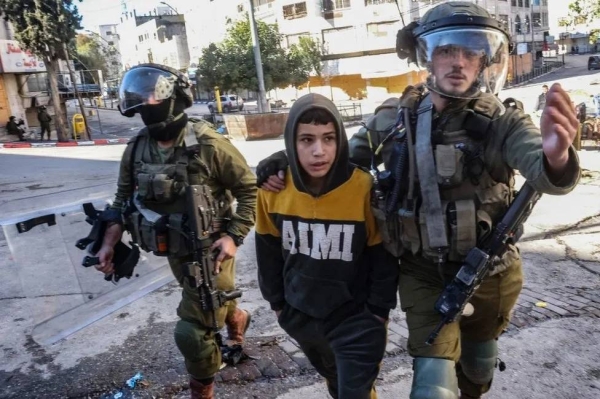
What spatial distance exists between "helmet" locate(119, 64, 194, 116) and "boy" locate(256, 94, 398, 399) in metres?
0.90

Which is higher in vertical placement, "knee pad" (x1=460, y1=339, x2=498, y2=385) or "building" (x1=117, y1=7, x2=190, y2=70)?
"building" (x1=117, y1=7, x2=190, y2=70)

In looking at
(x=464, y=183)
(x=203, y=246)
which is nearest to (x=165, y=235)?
(x=203, y=246)

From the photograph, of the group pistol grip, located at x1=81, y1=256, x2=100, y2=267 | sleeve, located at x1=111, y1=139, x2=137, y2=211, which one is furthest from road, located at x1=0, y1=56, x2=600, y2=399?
sleeve, located at x1=111, y1=139, x2=137, y2=211

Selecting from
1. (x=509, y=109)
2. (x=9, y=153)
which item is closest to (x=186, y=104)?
(x=509, y=109)

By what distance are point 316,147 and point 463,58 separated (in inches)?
24.3

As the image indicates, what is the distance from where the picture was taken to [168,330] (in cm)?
348

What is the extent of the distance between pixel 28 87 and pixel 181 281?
26.0m

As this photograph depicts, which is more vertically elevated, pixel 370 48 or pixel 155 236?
pixel 370 48

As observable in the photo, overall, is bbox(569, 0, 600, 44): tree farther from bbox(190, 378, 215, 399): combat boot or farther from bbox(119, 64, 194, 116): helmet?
bbox(190, 378, 215, 399): combat boot

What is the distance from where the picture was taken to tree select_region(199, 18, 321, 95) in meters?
21.7

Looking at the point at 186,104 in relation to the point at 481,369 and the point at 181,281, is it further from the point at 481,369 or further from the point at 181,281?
the point at 481,369

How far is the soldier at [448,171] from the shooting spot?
5.86ft

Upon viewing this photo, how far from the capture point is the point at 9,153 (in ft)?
50.8

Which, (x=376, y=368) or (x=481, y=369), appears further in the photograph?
(x=481, y=369)
